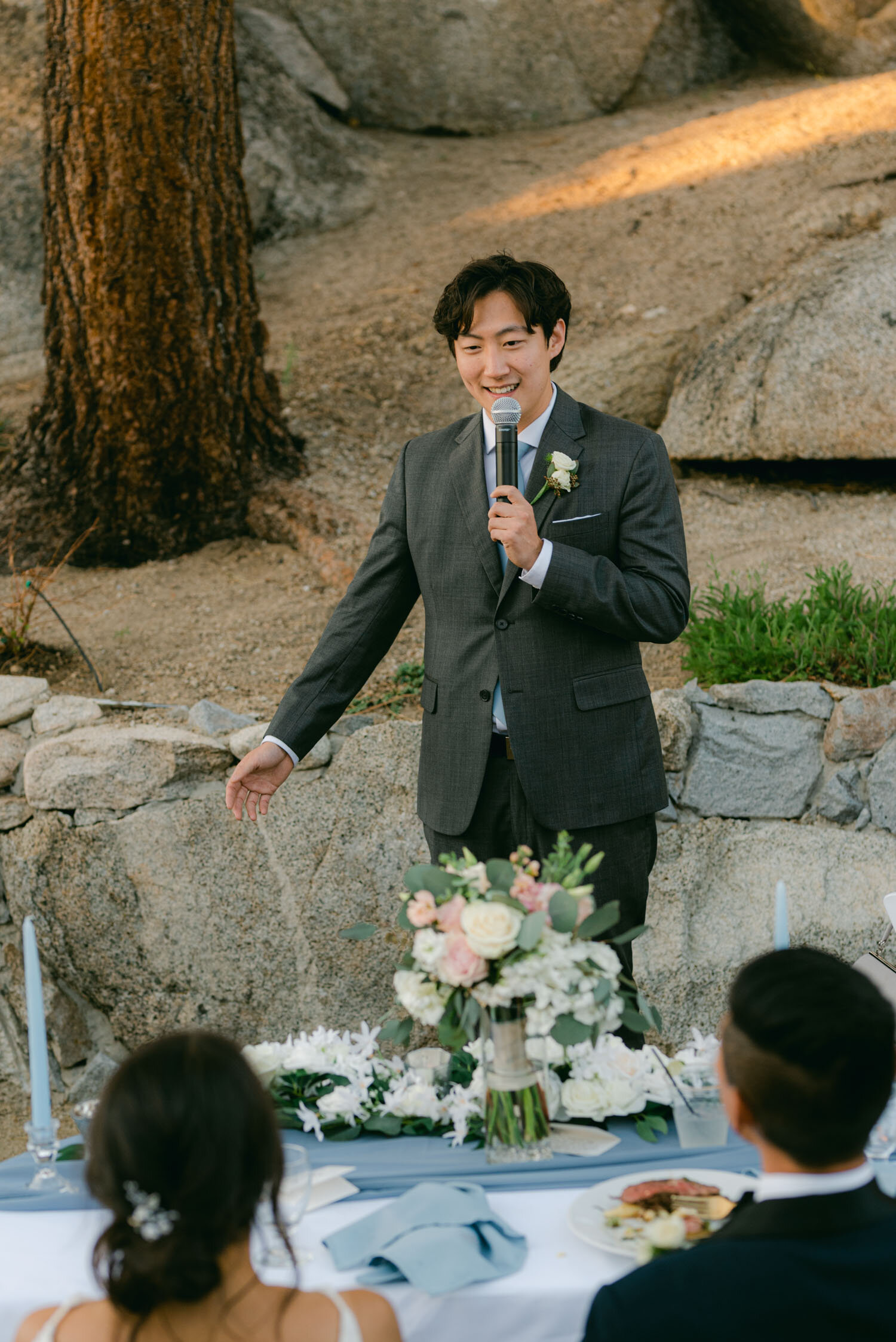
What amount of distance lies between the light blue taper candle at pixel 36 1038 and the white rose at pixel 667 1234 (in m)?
0.88

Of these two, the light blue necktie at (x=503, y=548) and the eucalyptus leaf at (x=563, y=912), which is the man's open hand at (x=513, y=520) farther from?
the eucalyptus leaf at (x=563, y=912)

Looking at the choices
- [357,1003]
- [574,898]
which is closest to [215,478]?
[357,1003]

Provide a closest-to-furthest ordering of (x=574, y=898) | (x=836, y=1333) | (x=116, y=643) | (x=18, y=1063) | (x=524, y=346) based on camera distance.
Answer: (x=836, y=1333), (x=574, y=898), (x=524, y=346), (x=18, y=1063), (x=116, y=643)

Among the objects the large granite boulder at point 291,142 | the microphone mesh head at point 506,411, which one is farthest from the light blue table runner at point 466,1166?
the large granite boulder at point 291,142

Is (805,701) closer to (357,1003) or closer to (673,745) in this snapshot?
(673,745)

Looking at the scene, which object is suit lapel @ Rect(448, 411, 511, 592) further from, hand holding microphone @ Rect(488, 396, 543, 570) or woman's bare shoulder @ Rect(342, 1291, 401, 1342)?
woman's bare shoulder @ Rect(342, 1291, 401, 1342)

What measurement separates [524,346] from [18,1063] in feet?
9.52

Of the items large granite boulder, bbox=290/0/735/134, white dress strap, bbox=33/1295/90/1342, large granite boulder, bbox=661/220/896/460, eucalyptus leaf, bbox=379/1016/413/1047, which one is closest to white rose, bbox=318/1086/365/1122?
eucalyptus leaf, bbox=379/1016/413/1047

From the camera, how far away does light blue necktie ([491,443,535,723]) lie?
2.62m

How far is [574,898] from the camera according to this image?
1.64m

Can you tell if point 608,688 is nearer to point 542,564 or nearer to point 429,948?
point 542,564

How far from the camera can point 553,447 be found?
2611 mm

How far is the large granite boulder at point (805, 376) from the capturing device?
5062 mm

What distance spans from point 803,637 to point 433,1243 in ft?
9.07
